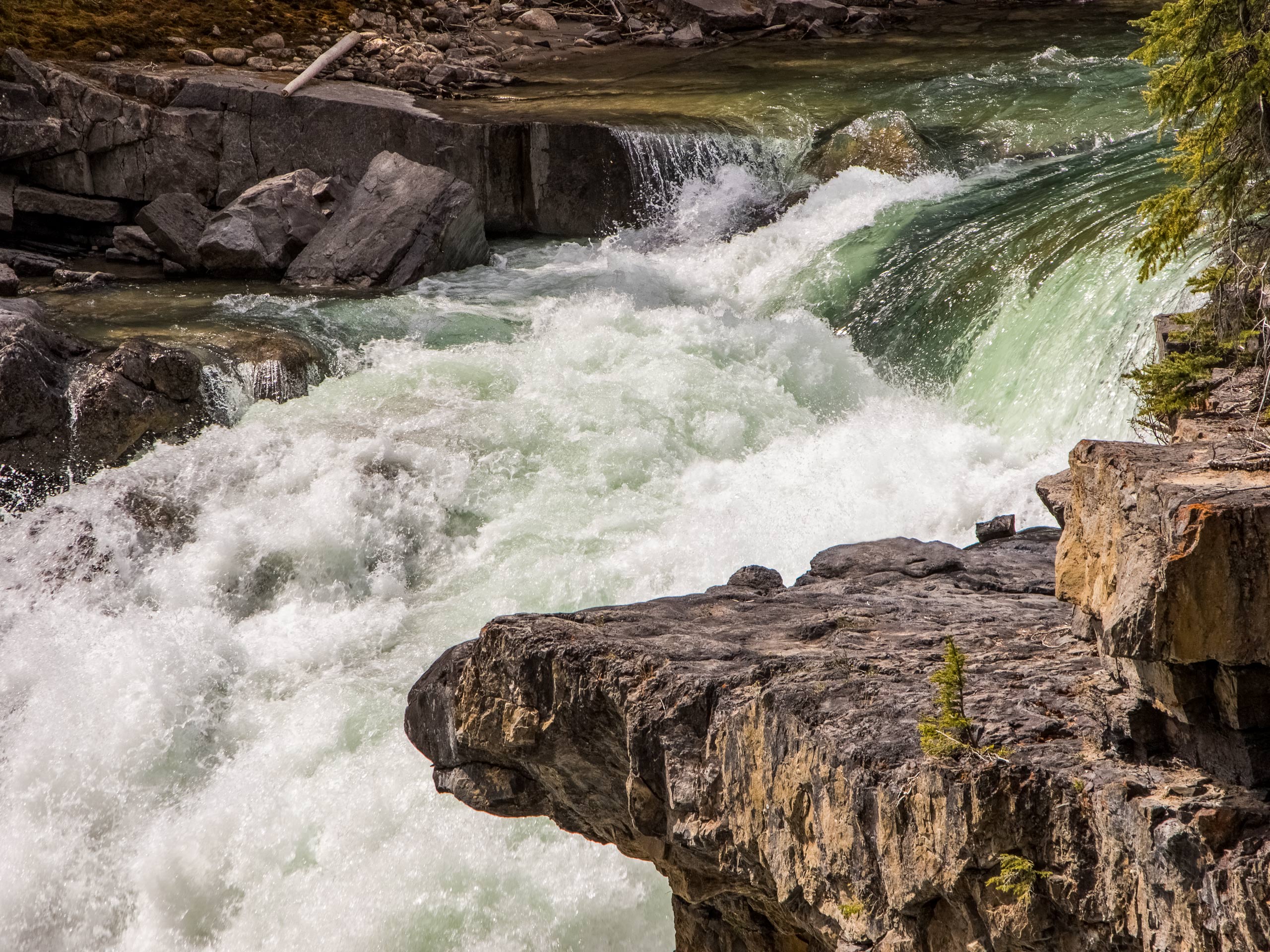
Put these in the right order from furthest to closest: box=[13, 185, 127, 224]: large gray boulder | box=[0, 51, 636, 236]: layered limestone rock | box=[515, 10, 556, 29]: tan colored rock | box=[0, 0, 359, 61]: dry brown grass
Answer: box=[515, 10, 556, 29]: tan colored rock → box=[0, 0, 359, 61]: dry brown grass → box=[0, 51, 636, 236]: layered limestone rock → box=[13, 185, 127, 224]: large gray boulder

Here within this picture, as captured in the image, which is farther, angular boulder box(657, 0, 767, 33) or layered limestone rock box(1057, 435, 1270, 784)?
angular boulder box(657, 0, 767, 33)

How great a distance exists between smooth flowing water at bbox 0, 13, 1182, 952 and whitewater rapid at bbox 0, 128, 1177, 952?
2 cm

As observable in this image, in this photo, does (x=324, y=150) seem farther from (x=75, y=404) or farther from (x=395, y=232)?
(x=75, y=404)

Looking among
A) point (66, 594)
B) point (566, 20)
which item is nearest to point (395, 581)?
point (66, 594)

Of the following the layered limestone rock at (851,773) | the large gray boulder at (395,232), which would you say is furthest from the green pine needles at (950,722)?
the large gray boulder at (395,232)

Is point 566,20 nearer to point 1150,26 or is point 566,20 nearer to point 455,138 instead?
point 455,138

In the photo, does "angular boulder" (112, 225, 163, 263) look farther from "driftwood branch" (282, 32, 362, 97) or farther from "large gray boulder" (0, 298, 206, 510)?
"large gray boulder" (0, 298, 206, 510)

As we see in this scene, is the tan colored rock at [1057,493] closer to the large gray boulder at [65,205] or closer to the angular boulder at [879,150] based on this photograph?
the angular boulder at [879,150]

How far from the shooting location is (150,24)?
16.4 meters

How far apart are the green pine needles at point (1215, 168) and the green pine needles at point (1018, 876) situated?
7.49 ft

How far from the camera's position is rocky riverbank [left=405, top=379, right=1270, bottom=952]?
2.46 m

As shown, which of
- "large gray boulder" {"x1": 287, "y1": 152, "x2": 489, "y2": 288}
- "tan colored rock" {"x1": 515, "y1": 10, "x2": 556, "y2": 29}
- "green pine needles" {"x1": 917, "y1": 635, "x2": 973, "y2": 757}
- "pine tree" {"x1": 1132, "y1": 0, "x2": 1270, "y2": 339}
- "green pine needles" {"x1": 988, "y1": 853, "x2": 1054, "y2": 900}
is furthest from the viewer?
"tan colored rock" {"x1": 515, "y1": 10, "x2": 556, "y2": 29}

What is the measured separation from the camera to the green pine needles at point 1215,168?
12.1 ft

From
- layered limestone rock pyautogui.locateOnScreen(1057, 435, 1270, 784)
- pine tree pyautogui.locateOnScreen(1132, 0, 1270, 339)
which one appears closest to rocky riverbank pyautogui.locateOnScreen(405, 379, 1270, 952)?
layered limestone rock pyautogui.locateOnScreen(1057, 435, 1270, 784)
